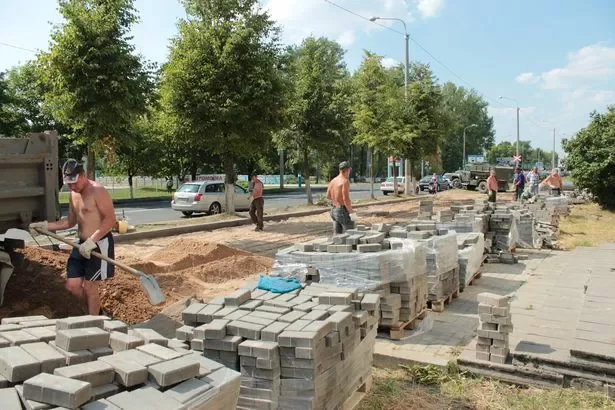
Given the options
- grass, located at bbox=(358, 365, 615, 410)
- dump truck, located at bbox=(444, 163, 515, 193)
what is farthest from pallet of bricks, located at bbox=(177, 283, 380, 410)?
dump truck, located at bbox=(444, 163, 515, 193)

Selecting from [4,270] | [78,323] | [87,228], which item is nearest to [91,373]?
[78,323]

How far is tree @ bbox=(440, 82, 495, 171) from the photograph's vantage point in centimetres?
9356

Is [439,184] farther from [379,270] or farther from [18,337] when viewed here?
[18,337]

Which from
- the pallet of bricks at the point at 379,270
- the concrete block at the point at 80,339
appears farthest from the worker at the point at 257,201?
the concrete block at the point at 80,339

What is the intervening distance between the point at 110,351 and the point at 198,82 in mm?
14867

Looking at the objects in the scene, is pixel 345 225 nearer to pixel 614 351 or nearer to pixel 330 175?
pixel 614 351

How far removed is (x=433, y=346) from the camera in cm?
604

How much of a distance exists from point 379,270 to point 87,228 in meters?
3.30

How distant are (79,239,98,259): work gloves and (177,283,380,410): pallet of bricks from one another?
5.16 ft

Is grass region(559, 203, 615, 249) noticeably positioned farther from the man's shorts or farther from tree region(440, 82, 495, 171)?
tree region(440, 82, 495, 171)

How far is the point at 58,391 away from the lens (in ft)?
8.25

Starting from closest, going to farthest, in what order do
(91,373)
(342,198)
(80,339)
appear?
(91,373)
(80,339)
(342,198)

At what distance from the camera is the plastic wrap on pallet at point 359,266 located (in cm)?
618

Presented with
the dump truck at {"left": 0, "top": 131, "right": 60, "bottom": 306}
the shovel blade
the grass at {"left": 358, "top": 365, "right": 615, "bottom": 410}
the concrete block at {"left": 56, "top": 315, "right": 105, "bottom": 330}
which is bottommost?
the grass at {"left": 358, "top": 365, "right": 615, "bottom": 410}
